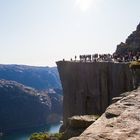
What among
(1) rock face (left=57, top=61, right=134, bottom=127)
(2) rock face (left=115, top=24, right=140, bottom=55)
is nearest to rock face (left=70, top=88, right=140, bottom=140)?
(1) rock face (left=57, top=61, right=134, bottom=127)

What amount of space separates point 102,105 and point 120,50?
2564cm

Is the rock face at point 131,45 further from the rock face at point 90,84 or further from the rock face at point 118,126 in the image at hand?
the rock face at point 118,126

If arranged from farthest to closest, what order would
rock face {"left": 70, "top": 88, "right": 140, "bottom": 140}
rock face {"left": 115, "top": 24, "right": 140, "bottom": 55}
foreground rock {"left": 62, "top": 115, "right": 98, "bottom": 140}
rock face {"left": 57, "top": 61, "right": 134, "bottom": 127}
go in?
rock face {"left": 115, "top": 24, "right": 140, "bottom": 55} → rock face {"left": 57, "top": 61, "right": 134, "bottom": 127} → foreground rock {"left": 62, "top": 115, "right": 98, "bottom": 140} → rock face {"left": 70, "top": 88, "right": 140, "bottom": 140}

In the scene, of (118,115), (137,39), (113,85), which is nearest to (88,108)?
(113,85)

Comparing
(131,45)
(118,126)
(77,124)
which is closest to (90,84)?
(131,45)

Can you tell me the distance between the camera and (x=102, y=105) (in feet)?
258

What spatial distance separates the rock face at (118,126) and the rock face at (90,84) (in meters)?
47.2

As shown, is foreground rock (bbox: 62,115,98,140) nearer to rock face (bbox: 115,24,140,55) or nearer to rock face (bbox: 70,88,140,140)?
rock face (bbox: 70,88,140,140)

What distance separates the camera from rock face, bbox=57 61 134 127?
228 ft

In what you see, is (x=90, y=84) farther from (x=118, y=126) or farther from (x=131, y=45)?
(x=118, y=126)

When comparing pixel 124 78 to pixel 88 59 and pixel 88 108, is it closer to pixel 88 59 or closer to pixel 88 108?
pixel 88 108

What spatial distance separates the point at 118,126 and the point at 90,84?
69.1 meters

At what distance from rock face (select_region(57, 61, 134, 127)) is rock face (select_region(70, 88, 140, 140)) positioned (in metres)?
47.2

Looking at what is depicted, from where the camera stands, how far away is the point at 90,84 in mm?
82000
